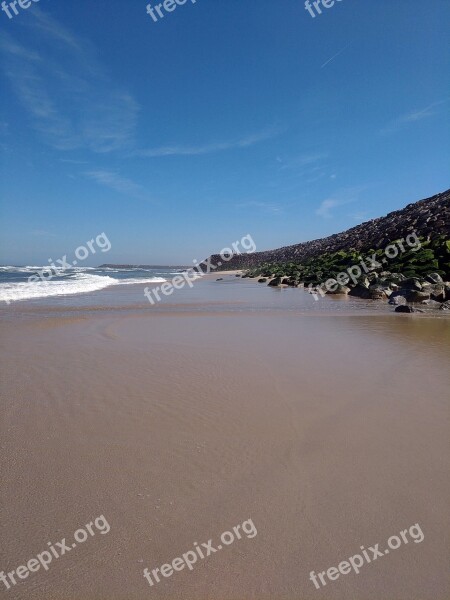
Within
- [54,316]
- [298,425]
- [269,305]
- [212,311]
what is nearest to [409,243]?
[269,305]

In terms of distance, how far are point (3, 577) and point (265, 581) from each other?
1.59 metres

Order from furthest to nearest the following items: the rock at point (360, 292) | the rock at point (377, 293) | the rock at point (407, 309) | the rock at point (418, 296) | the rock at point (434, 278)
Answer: the rock at point (360, 292), the rock at point (377, 293), the rock at point (434, 278), the rock at point (418, 296), the rock at point (407, 309)

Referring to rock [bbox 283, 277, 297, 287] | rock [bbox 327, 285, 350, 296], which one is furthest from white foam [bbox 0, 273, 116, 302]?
rock [bbox 327, 285, 350, 296]

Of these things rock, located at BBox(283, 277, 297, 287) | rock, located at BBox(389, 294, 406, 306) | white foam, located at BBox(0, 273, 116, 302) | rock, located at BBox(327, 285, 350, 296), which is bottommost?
rock, located at BBox(389, 294, 406, 306)

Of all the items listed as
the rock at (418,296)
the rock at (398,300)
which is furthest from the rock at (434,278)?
the rock at (398,300)

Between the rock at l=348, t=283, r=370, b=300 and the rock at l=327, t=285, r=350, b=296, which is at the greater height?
the rock at l=327, t=285, r=350, b=296

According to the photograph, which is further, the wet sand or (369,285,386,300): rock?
(369,285,386,300): rock

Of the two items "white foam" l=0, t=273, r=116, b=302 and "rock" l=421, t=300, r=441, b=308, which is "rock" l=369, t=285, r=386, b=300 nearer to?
"rock" l=421, t=300, r=441, b=308

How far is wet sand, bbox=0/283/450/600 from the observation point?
2.27 metres

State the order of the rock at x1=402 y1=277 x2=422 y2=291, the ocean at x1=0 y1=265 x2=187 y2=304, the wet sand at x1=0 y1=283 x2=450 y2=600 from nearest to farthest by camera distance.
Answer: the wet sand at x1=0 y1=283 x2=450 y2=600 → the rock at x1=402 y1=277 x2=422 y2=291 → the ocean at x1=0 y1=265 x2=187 y2=304

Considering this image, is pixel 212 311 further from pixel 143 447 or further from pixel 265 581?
pixel 265 581

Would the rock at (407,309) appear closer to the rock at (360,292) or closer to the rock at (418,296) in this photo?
the rock at (418,296)

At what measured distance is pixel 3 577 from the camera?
7.38 ft

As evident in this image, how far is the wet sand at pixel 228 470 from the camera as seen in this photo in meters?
2.27
